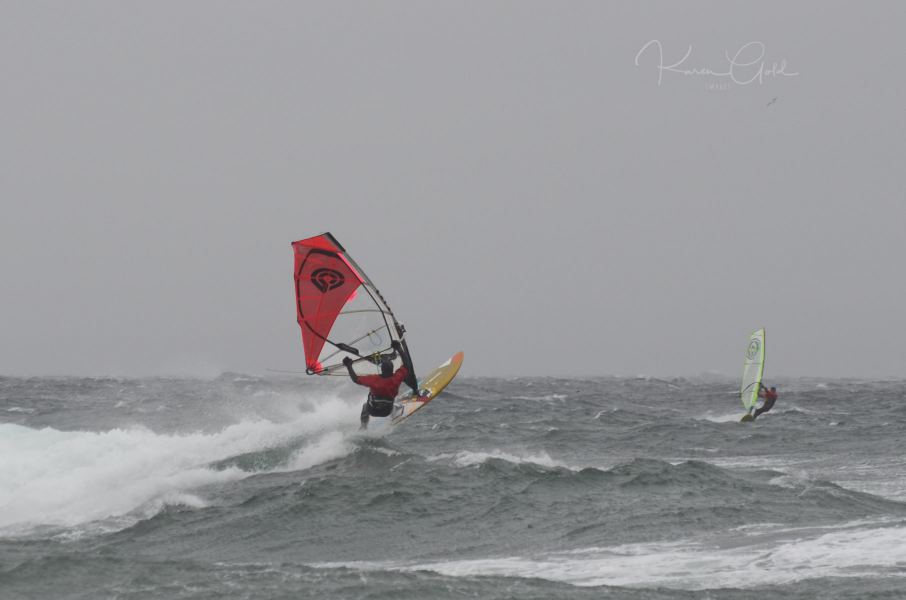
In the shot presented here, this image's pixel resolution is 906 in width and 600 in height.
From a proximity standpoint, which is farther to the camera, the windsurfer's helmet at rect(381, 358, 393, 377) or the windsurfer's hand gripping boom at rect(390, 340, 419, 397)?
the windsurfer's hand gripping boom at rect(390, 340, 419, 397)

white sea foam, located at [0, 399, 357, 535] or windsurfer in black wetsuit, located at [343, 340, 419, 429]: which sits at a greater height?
windsurfer in black wetsuit, located at [343, 340, 419, 429]

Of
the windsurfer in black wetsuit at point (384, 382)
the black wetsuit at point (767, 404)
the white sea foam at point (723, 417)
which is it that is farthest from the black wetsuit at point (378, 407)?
the black wetsuit at point (767, 404)

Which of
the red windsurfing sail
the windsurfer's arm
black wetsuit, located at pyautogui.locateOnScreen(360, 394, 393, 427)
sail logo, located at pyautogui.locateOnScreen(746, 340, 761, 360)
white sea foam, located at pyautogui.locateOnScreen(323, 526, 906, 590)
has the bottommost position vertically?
white sea foam, located at pyautogui.locateOnScreen(323, 526, 906, 590)

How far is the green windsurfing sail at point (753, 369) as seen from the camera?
2572 cm

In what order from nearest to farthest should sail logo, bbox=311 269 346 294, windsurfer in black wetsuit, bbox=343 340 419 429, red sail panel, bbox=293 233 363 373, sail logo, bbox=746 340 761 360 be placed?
windsurfer in black wetsuit, bbox=343 340 419 429 → red sail panel, bbox=293 233 363 373 → sail logo, bbox=311 269 346 294 → sail logo, bbox=746 340 761 360

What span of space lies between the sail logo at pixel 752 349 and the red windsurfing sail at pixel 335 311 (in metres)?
14.7

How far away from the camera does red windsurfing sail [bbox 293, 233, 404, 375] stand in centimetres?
1444

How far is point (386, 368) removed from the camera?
13.9 metres

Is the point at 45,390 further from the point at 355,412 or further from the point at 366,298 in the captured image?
the point at 366,298

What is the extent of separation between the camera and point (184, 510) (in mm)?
11656

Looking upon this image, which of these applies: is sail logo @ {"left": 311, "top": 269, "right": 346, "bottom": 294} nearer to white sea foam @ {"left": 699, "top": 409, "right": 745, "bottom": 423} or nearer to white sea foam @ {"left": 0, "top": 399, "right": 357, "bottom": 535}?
white sea foam @ {"left": 0, "top": 399, "right": 357, "bottom": 535}

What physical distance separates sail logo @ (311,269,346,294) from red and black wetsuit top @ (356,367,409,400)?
1599mm

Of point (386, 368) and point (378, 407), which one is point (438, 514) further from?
point (378, 407)

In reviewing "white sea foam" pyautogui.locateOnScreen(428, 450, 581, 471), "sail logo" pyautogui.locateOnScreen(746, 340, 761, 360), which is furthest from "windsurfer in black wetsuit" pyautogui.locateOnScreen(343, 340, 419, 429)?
"sail logo" pyautogui.locateOnScreen(746, 340, 761, 360)
